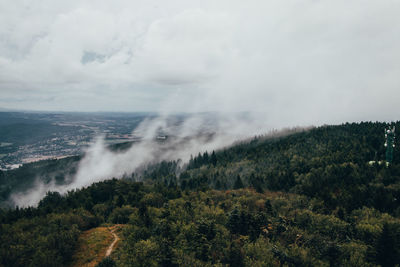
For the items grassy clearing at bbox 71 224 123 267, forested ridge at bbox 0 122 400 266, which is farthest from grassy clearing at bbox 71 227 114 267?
forested ridge at bbox 0 122 400 266

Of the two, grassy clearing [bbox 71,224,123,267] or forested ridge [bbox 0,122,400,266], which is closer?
forested ridge [bbox 0,122,400,266]

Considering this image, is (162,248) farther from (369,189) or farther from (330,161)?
(330,161)

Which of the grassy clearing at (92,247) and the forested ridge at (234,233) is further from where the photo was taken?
the grassy clearing at (92,247)

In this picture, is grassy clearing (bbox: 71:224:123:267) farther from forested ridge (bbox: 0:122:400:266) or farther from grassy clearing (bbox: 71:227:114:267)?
forested ridge (bbox: 0:122:400:266)

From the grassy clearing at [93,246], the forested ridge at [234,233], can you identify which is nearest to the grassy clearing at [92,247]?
the grassy clearing at [93,246]

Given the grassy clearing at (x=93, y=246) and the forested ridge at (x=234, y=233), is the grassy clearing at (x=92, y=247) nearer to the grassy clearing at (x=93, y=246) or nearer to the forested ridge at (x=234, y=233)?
the grassy clearing at (x=93, y=246)

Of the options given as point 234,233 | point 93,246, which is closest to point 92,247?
point 93,246

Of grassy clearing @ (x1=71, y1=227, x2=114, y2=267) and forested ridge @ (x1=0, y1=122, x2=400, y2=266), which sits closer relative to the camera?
forested ridge @ (x1=0, y1=122, x2=400, y2=266)

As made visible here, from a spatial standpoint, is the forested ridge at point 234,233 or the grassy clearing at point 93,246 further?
the grassy clearing at point 93,246

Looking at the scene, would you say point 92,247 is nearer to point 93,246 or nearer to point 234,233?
point 93,246

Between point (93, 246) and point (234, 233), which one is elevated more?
point (234, 233)

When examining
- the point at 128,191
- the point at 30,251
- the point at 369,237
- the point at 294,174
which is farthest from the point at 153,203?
the point at 294,174
